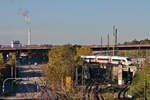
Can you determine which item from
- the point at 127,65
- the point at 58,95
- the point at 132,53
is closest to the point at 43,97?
the point at 58,95

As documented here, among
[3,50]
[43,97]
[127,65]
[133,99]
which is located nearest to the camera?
[43,97]

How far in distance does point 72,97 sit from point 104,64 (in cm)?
2574

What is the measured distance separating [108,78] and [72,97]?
22.0 m

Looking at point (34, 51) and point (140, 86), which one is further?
point (34, 51)

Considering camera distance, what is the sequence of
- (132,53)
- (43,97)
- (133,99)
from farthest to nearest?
(132,53), (133,99), (43,97)

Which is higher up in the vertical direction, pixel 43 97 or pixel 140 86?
pixel 43 97

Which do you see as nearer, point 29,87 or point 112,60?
point 29,87

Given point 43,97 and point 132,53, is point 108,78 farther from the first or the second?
point 132,53

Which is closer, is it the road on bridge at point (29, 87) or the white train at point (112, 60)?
the road on bridge at point (29, 87)

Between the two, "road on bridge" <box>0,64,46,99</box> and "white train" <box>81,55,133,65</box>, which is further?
"white train" <box>81,55,133,65</box>

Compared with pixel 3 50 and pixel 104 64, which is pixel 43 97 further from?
pixel 3 50

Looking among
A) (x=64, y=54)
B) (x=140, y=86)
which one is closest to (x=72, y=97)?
(x=140, y=86)

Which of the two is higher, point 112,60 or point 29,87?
point 112,60

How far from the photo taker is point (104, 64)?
31.0 meters
